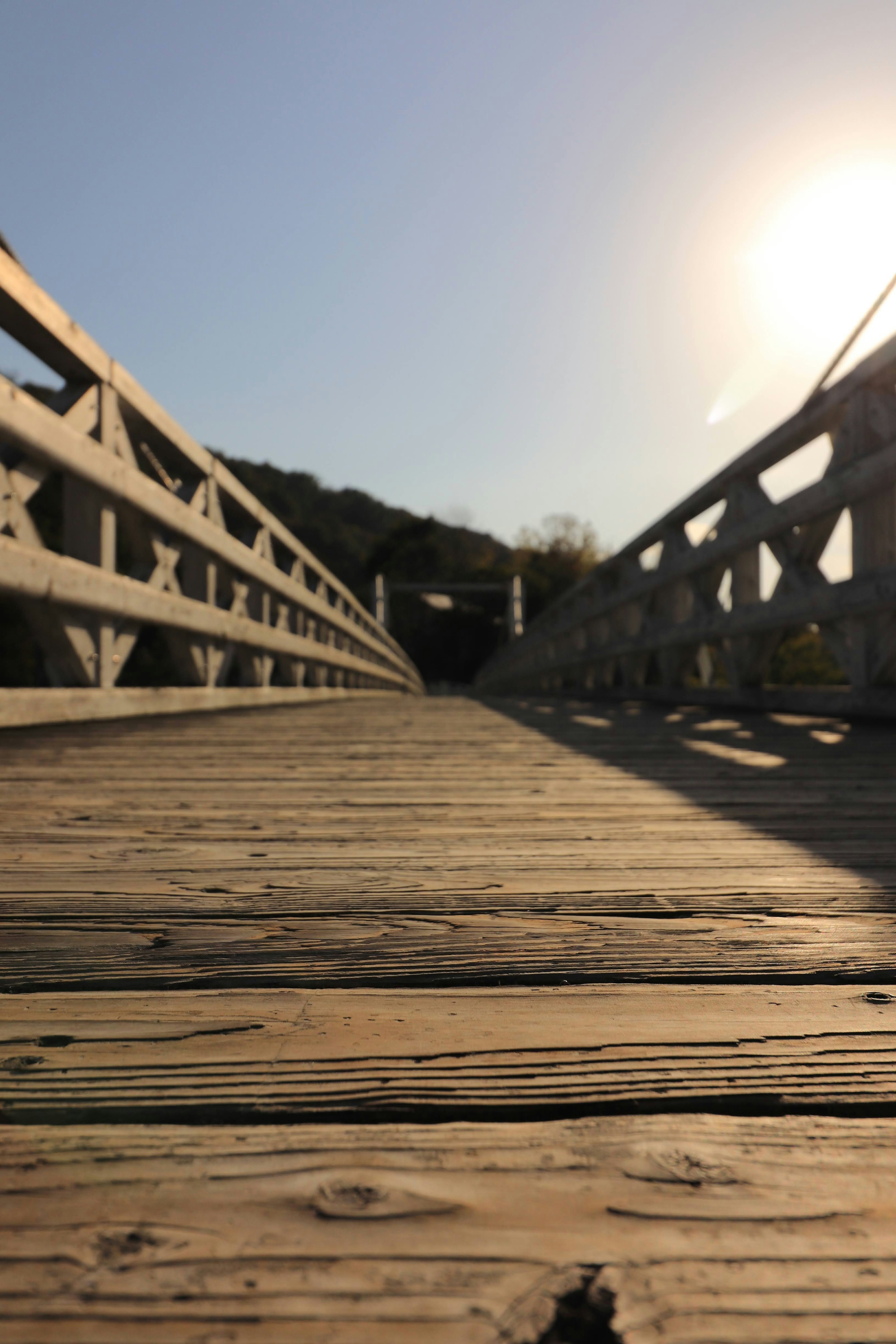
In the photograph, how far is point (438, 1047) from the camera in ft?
2.35

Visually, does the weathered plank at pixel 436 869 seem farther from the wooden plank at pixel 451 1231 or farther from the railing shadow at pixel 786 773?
the wooden plank at pixel 451 1231

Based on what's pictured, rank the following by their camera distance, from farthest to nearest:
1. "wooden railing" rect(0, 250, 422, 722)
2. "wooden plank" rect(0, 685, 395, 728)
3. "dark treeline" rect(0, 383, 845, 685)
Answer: "dark treeline" rect(0, 383, 845, 685)
"wooden plank" rect(0, 685, 395, 728)
"wooden railing" rect(0, 250, 422, 722)

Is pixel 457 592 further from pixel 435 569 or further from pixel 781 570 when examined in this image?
pixel 781 570

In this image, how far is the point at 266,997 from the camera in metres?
0.83

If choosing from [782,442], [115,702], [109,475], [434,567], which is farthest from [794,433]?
[434,567]

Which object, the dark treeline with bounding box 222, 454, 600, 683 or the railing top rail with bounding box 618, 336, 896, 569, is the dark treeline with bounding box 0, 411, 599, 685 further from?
the railing top rail with bounding box 618, 336, 896, 569

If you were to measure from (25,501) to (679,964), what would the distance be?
261cm

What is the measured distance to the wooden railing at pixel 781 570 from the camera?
3.25 meters

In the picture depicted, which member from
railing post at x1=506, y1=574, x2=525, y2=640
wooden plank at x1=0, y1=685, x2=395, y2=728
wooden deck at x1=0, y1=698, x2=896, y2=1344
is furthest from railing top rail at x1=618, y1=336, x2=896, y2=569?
railing post at x1=506, y1=574, x2=525, y2=640

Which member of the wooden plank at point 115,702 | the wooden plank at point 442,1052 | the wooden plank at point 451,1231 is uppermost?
the wooden plank at point 115,702

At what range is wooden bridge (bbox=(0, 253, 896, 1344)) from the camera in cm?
45

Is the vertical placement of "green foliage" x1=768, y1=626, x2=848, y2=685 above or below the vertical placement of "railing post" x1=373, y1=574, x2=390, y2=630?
below

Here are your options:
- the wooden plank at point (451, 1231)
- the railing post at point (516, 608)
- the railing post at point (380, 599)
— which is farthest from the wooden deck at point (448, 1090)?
the railing post at point (380, 599)

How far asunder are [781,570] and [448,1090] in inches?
148
